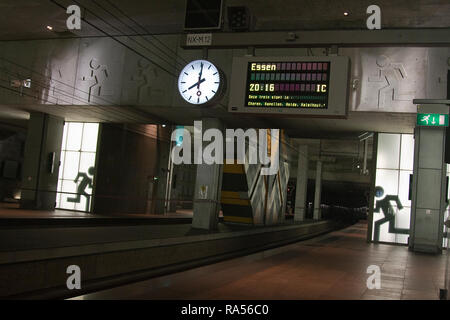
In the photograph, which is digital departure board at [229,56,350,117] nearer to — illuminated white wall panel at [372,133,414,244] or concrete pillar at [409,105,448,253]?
concrete pillar at [409,105,448,253]

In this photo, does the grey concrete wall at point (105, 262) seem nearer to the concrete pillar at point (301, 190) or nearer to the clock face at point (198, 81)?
the clock face at point (198, 81)

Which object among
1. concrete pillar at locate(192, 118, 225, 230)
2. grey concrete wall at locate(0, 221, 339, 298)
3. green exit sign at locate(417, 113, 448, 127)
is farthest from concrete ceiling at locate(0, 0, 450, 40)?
grey concrete wall at locate(0, 221, 339, 298)

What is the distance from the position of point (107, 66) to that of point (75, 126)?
7.64 m

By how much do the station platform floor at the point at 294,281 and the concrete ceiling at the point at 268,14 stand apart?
600 centimetres

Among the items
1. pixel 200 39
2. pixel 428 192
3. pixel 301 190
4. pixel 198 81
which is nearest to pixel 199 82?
pixel 198 81

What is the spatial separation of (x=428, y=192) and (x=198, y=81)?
9.99 meters

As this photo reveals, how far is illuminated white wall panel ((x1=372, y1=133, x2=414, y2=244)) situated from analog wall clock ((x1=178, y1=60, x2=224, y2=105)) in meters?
9.88

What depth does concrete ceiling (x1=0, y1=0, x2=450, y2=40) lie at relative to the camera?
12890 mm

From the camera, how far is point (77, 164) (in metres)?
23.7

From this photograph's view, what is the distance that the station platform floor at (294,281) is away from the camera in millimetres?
7730

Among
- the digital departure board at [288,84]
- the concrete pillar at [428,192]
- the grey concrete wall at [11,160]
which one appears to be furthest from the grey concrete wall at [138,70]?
the grey concrete wall at [11,160]

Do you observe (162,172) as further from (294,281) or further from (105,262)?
(294,281)

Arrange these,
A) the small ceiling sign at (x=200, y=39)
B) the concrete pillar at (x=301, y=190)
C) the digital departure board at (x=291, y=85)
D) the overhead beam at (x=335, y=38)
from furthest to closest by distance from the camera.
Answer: the concrete pillar at (x=301, y=190)
the digital departure board at (x=291, y=85)
the small ceiling sign at (x=200, y=39)
the overhead beam at (x=335, y=38)
